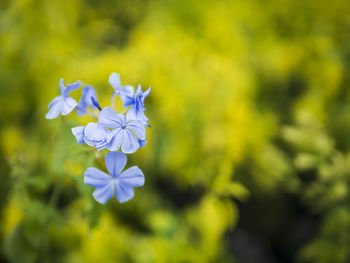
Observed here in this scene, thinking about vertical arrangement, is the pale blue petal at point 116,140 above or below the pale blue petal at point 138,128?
below

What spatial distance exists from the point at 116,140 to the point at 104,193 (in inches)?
3.6

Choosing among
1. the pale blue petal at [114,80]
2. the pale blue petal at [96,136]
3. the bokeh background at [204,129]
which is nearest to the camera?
the pale blue petal at [96,136]

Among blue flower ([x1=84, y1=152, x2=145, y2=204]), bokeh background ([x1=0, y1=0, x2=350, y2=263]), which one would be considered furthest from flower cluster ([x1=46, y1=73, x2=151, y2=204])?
bokeh background ([x1=0, y1=0, x2=350, y2=263])

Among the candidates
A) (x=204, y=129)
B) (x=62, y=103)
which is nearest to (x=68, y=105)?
(x=62, y=103)

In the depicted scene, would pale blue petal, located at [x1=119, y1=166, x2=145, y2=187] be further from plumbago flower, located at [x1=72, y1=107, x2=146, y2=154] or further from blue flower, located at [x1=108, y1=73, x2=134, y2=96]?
blue flower, located at [x1=108, y1=73, x2=134, y2=96]

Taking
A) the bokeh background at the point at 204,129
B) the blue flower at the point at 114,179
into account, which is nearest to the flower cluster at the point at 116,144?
the blue flower at the point at 114,179

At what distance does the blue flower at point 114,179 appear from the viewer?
1.57 ft

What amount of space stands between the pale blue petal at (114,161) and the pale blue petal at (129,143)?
12 millimetres

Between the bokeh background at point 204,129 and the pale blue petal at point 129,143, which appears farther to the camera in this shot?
the bokeh background at point 204,129

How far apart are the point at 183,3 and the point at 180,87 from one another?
2.46 feet

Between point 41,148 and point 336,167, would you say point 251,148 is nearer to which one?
point 336,167

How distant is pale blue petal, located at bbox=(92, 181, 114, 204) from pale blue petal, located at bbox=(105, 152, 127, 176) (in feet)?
Result: 0.08

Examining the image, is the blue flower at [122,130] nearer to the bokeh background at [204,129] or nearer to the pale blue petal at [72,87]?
the pale blue petal at [72,87]

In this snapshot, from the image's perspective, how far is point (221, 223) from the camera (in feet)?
3.19
